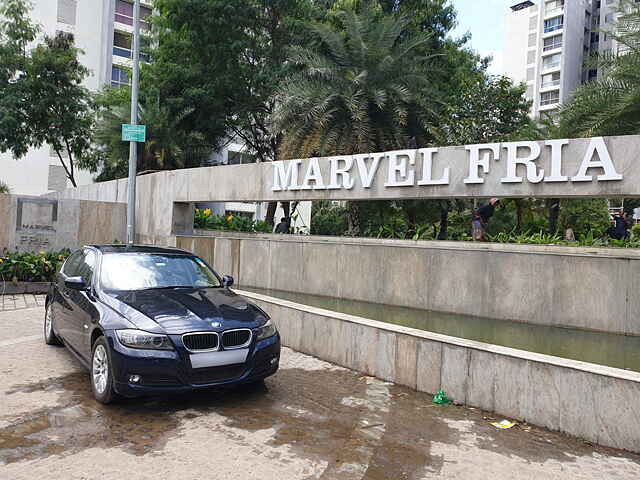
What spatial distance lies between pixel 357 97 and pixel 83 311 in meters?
11.7

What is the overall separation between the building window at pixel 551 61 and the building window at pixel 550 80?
1.00 m

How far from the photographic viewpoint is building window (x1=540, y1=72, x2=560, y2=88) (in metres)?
64.1

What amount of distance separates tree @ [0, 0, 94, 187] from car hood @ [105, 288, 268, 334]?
20405 millimetres

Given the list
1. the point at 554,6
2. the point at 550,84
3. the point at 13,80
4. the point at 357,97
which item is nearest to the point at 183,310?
the point at 357,97

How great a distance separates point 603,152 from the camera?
773 cm

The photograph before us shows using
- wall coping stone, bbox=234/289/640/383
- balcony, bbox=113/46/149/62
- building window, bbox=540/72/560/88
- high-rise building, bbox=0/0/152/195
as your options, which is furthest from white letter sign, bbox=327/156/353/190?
building window, bbox=540/72/560/88

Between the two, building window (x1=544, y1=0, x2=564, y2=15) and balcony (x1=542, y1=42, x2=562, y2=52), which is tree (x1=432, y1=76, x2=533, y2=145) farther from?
building window (x1=544, y1=0, x2=564, y2=15)

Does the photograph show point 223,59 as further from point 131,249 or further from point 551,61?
point 551,61

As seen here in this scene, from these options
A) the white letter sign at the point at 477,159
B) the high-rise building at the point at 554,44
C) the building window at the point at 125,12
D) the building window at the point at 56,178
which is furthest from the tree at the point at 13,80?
the high-rise building at the point at 554,44

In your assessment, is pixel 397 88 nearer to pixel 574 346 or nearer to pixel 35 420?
pixel 574 346

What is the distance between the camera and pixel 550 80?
2557 inches

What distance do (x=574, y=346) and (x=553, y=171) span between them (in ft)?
9.55

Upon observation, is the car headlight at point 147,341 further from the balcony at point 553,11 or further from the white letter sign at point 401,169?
the balcony at point 553,11

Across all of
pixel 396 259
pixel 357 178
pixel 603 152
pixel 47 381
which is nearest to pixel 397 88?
pixel 357 178
